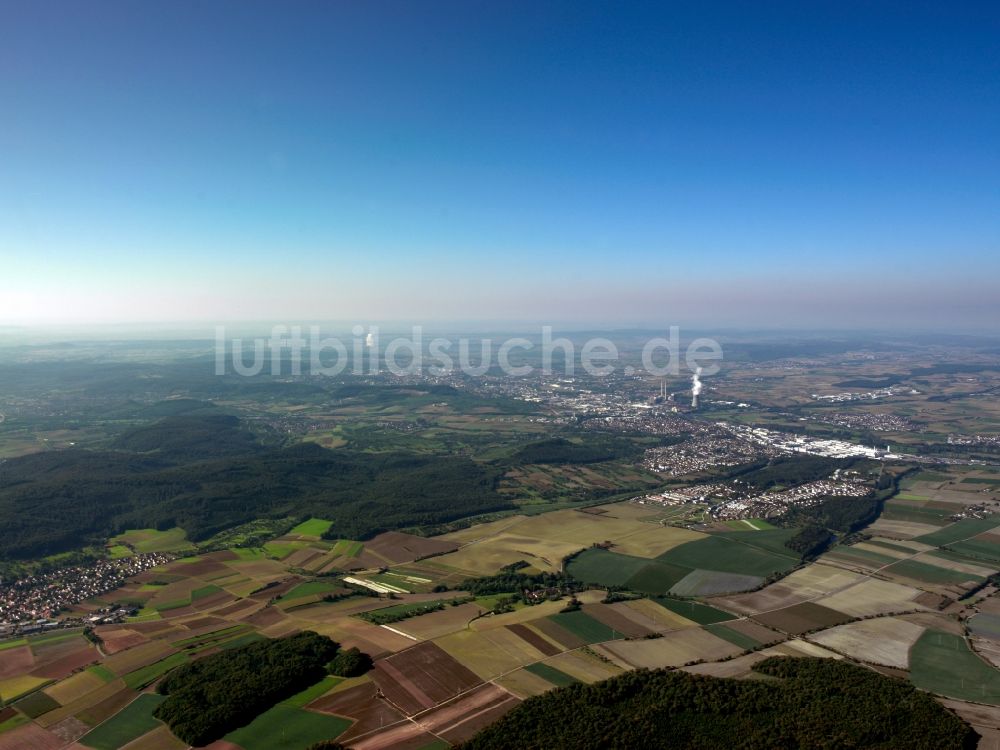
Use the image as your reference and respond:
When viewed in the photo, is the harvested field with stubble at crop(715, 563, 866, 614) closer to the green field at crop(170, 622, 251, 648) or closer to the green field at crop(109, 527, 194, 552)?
the green field at crop(170, 622, 251, 648)

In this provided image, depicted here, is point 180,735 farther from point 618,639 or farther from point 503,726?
point 618,639

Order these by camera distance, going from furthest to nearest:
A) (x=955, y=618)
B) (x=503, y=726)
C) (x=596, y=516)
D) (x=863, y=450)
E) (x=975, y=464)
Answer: (x=863, y=450), (x=975, y=464), (x=596, y=516), (x=955, y=618), (x=503, y=726)

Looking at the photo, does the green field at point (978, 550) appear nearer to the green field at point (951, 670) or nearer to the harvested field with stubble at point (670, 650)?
the green field at point (951, 670)

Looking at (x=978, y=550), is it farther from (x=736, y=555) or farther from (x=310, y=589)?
(x=310, y=589)

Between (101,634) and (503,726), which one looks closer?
(503,726)

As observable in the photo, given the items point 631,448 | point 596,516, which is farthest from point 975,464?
point 596,516

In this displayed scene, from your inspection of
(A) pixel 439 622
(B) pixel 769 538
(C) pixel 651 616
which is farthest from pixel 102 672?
(B) pixel 769 538

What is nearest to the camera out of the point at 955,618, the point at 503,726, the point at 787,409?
the point at 503,726
